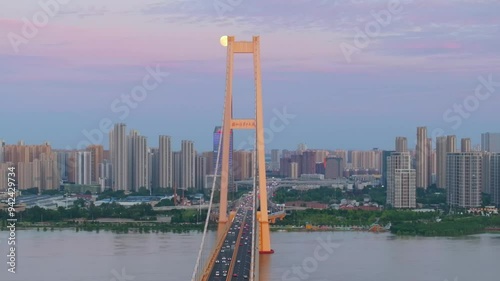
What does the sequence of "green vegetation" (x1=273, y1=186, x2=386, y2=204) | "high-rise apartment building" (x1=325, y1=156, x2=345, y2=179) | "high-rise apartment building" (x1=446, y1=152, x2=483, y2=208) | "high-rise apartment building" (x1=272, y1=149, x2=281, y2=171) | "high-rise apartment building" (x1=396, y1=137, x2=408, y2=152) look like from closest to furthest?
"high-rise apartment building" (x1=446, y1=152, x2=483, y2=208) < "green vegetation" (x1=273, y1=186, x2=386, y2=204) < "high-rise apartment building" (x1=396, y1=137, x2=408, y2=152) < "high-rise apartment building" (x1=325, y1=156, x2=345, y2=179) < "high-rise apartment building" (x1=272, y1=149, x2=281, y2=171)

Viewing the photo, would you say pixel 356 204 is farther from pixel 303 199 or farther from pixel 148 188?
pixel 148 188

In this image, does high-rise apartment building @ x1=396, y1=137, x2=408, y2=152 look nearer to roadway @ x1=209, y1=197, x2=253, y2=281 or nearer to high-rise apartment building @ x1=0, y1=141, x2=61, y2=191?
high-rise apartment building @ x1=0, y1=141, x2=61, y2=191

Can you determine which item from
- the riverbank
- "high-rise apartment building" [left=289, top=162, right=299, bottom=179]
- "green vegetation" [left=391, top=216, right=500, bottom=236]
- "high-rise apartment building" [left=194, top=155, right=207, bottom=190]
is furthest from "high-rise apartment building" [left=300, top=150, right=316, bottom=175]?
the riverbank

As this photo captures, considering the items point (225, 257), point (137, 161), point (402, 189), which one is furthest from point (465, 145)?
point (225, 257)

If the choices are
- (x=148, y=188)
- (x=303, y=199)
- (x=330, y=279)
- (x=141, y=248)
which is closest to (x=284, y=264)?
(x=330, y=279)

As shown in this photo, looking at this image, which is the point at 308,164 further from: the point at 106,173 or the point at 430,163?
the point at 106,173
